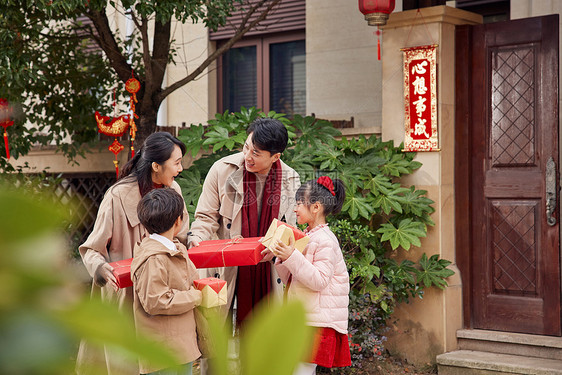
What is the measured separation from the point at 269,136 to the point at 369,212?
7.78 feet

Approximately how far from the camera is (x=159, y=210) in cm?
328

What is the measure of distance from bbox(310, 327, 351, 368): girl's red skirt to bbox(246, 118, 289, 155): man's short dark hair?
3.36ft

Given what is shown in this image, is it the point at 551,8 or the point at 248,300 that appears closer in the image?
the point at 248,300

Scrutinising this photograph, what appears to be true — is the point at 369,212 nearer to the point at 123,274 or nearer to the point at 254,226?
the point at 254,226

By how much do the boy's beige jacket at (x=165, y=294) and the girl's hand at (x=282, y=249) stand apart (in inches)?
17.1

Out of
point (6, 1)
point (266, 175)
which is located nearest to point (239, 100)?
point (6, 1)

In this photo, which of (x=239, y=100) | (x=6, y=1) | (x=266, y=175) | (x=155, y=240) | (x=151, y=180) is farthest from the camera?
(x=239, y=100)

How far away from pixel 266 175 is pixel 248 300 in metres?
0.71

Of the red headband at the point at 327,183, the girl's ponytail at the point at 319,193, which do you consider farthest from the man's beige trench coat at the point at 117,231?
the red headband at the point at 327,183

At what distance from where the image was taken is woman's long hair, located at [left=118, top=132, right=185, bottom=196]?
355cm

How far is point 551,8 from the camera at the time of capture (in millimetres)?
6391

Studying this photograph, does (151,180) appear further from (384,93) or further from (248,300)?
(384,93)

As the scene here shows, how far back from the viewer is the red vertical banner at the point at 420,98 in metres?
6.07

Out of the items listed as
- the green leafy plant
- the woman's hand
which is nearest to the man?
the woman's hand
